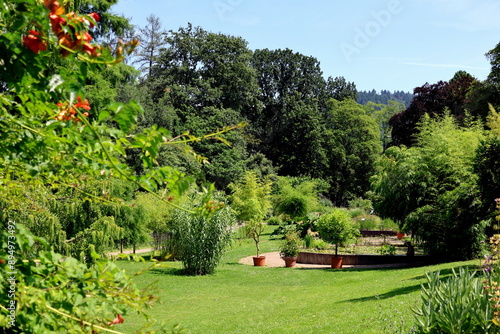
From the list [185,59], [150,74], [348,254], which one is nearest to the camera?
[348,254]

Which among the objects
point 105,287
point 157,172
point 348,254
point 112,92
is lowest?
point 348,254

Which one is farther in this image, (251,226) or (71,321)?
(251,226)

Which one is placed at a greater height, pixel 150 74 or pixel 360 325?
pixel 150 74

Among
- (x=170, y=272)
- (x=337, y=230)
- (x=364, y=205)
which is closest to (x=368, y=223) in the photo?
(x=364, y=205)

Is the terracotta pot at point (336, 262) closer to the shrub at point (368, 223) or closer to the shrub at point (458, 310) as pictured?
the shrub at point (368, 223)

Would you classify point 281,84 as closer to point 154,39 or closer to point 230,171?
point 154,39

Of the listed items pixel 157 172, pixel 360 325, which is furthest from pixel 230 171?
pixel 157 172

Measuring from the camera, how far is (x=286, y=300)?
11133 mm

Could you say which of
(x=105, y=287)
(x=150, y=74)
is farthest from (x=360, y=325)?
(x=150, y=74)

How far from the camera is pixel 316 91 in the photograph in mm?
49219

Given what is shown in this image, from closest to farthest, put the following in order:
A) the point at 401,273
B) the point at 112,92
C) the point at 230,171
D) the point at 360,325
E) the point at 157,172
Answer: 1. the point at 157,172
2. the point at 360,325
3. the point at 401,273
4. the point at 112,92
5. the point at 230,171

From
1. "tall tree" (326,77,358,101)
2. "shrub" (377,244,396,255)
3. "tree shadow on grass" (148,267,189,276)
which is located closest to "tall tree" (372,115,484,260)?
"shrub" (377,244,396,255)

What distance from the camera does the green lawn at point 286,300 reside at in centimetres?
748

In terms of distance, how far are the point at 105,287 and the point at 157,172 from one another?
0.43 metres
